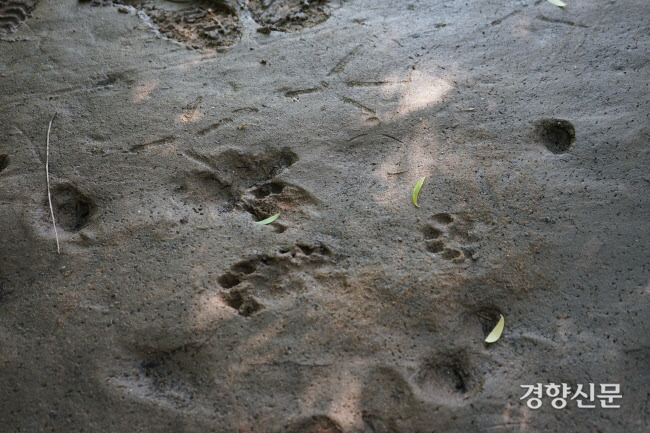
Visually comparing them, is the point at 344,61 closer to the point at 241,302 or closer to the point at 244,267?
the point at 244,267

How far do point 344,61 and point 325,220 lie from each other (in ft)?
3.66

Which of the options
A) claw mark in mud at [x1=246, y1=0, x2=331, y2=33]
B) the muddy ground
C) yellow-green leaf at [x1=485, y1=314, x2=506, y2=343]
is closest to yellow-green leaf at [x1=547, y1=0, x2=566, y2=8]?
the muddy ground

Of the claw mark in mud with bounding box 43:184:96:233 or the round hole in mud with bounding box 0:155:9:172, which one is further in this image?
the round hole in mud with bounding box 0:155:9:172

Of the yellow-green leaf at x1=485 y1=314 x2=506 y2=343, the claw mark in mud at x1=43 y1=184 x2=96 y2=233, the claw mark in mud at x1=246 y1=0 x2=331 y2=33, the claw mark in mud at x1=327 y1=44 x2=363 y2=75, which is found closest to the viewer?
the yellow-green leaf at x1=485 y1=314 x2=506 y2=343

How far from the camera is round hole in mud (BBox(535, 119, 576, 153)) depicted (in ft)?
8.64

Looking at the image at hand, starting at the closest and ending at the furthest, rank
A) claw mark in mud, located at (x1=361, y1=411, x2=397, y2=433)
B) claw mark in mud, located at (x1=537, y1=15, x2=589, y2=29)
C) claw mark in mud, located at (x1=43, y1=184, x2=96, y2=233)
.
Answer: claw mark in mud, located at (x1=361, y1=411, x2=397, y2=433) → claw mark in mud, located at (x1=43, y1=184, x2=96, y2=233) → claw mark in mud, located at (x1=537, y1=15, x2=589, y2=29)

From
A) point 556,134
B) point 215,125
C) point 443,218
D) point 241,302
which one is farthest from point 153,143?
point 556,134

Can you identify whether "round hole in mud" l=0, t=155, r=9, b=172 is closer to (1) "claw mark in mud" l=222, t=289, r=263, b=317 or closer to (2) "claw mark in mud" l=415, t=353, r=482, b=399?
(1) "claw mark in mud" l=222, t=289, r=263, b=317

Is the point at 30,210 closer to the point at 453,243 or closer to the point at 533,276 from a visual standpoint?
the point at 453,243

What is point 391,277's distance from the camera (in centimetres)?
219

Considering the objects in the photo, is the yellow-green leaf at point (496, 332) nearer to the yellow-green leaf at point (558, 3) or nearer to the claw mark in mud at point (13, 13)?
the yellow-green leaf at point (558, 3)

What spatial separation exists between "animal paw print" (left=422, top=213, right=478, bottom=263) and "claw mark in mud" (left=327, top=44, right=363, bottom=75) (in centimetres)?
109

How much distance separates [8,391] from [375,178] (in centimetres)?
165

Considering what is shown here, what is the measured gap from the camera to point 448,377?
2000 millimetres
